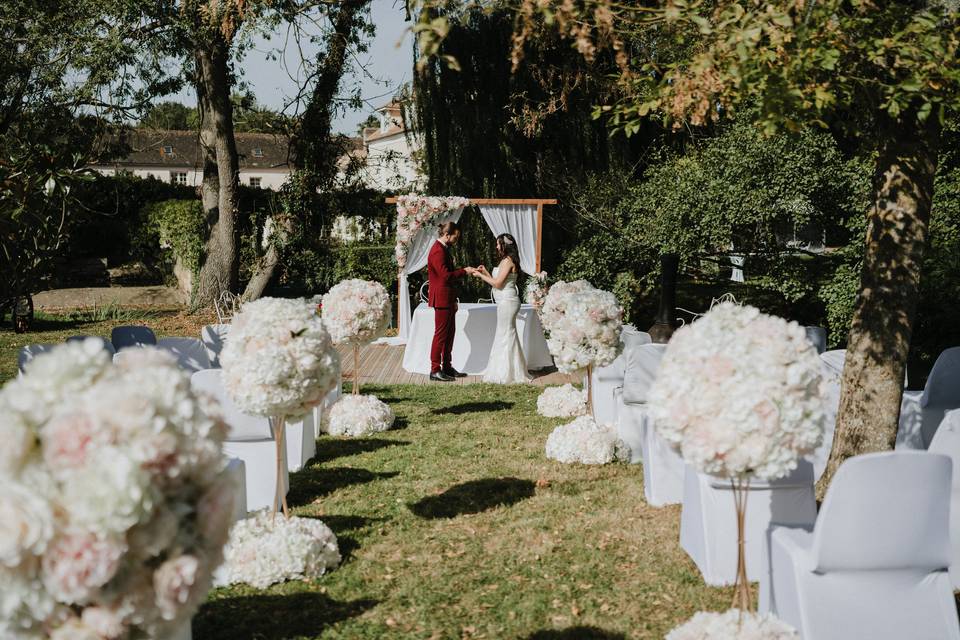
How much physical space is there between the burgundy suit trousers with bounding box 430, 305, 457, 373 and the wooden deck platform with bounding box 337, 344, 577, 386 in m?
0.27

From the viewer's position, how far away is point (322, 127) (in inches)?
714

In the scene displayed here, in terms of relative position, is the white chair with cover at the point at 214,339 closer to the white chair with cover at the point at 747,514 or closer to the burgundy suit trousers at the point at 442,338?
the burgundy suit trousers at the point at 442,338

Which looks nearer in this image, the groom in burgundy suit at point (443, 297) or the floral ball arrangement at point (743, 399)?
the floral ball arrangement at point (743, 399)

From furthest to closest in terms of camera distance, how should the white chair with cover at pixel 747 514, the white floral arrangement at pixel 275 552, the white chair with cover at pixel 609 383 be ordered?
the white chair with cover at pixel 609 383 → the white floral arrangement at pixel 275 552 → the white chair with cover at pixel 747 514

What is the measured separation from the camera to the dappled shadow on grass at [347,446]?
7363mm

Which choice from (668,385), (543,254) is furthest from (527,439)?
(543,254)

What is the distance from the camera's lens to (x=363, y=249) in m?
18.7

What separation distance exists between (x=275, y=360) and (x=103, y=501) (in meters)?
2.53

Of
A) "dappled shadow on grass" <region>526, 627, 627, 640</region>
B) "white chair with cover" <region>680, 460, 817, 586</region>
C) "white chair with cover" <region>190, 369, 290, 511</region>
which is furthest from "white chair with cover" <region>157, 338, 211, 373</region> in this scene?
"white chair with cover" <region>680, 460, 817, 586</region>

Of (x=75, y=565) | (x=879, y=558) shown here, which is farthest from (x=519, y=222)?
(x=75, y=565)

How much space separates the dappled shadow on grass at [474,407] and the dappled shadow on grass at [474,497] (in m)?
2.69

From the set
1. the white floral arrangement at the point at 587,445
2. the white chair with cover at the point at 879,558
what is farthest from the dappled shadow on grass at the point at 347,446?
the white chair with cover at the point at 879,558

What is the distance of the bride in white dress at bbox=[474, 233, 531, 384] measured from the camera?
35.1 ft

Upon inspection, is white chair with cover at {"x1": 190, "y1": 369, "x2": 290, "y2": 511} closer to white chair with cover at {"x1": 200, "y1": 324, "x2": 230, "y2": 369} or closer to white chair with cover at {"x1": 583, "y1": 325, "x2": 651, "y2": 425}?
white chair with cover at {"x1": 200, "y1": 324, "x2": 230, "y2": 369}
